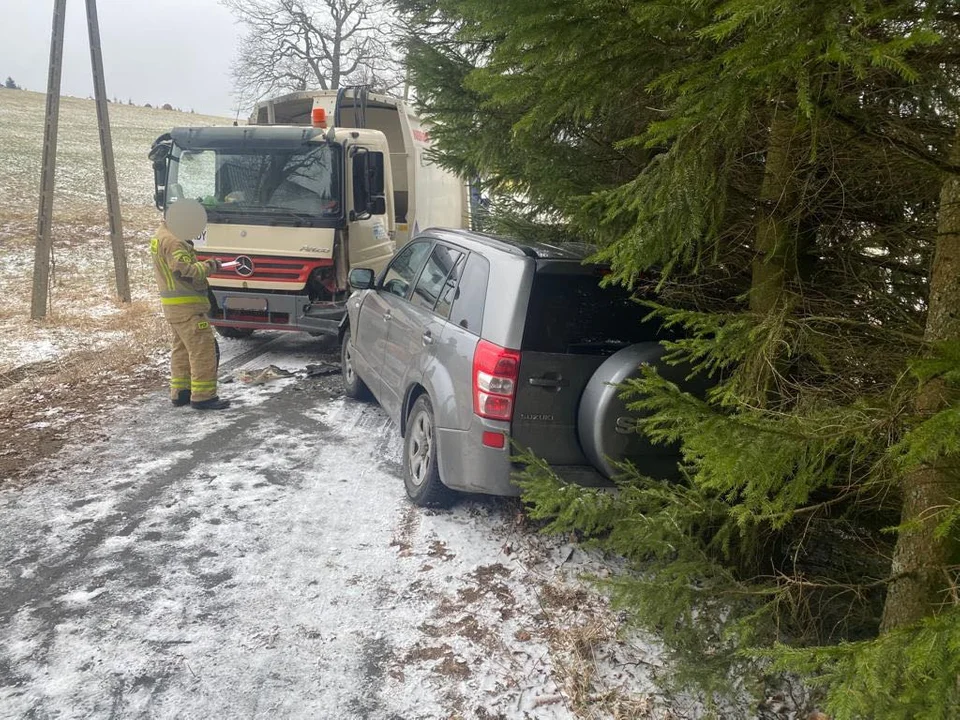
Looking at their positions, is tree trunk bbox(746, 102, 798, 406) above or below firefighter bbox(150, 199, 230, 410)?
above

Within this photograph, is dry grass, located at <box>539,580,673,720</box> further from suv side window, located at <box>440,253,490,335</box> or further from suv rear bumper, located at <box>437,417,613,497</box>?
suv side window, located at <box>440,253,490,335</box>

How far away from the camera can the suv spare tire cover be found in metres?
3.73

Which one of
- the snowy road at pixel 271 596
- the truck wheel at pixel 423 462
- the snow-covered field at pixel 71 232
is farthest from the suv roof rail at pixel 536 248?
the snow-covered field at pixel 71 232

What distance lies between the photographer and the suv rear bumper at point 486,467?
4.01 m

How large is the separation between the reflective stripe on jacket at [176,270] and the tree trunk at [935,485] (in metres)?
5.76

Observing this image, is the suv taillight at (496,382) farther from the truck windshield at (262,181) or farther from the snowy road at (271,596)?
the truck windshield at (262,181)

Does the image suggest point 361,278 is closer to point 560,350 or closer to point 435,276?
point 435,276

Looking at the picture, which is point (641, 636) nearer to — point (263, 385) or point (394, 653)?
point (394, 653)

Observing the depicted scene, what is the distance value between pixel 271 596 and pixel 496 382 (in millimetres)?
1599

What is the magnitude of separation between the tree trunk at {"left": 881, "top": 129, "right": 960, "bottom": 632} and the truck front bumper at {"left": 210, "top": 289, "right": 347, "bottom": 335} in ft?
22.0

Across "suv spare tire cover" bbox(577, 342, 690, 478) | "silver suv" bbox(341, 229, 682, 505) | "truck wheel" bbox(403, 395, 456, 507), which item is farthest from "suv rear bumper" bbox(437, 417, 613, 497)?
"truck wheel" bbox(403, 395, 456, 507)

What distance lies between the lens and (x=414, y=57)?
5109 mm

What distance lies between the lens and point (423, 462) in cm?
476

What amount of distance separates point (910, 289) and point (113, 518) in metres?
4.49
